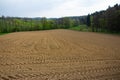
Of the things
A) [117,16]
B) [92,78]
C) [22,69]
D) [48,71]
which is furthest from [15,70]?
[117,16]

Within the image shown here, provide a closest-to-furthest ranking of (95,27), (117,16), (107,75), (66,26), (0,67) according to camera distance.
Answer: (107,75) < (0,67) < (117,16) < (95,27) < (66,26)

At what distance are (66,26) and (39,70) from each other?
374 feet

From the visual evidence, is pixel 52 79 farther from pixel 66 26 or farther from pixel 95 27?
pixel 66 26

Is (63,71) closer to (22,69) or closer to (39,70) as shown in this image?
(39,70)

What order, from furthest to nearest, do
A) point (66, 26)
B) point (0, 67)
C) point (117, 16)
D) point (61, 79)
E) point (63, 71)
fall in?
point (66, 26), point (117, 16), point (0, 67), point (63, 71), point (61, 79)

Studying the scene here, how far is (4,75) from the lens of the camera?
9.62m

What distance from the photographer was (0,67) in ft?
38.0

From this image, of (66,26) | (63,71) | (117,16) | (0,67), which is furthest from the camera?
(66,26)

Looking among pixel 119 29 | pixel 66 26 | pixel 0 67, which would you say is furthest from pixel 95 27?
pixel 0 67

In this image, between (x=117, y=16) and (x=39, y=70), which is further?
(x=117, y=16)

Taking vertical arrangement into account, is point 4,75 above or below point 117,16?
below

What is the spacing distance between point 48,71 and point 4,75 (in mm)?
2409

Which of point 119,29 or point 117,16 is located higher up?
point 117,16

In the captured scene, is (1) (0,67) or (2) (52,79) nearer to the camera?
(2) (52,79)
